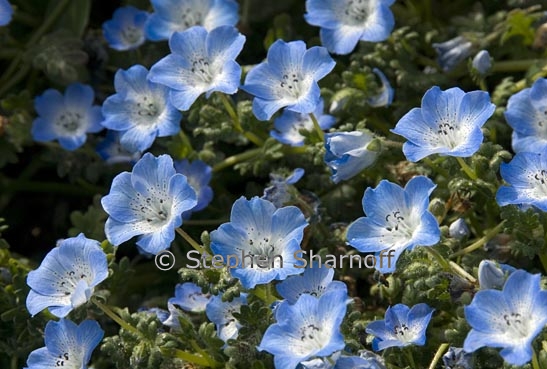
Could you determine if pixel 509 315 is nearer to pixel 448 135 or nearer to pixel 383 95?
pixel 448 135

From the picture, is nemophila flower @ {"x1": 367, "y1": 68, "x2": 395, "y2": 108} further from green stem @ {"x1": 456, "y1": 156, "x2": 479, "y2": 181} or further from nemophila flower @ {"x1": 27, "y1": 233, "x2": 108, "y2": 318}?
nemophila flower @ {"x1": 27, "y1": 233, "x2": 108, "y2": 318}

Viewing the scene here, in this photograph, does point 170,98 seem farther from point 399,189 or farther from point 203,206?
point 399,189

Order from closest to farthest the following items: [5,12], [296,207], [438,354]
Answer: [438,354]
[296,207]
[5,12]

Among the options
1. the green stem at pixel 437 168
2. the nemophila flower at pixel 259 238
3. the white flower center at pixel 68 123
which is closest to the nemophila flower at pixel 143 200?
the nemophila flower at pixel 259 238

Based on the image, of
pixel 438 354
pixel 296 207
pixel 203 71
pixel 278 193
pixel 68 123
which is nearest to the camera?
pixel 438 354

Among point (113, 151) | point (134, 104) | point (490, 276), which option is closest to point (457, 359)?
point (490, 276)
